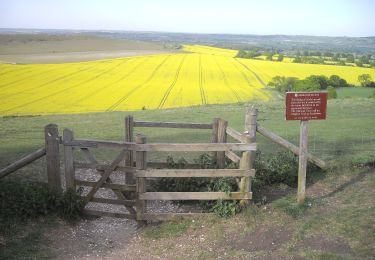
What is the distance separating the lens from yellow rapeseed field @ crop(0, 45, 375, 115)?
3947cm

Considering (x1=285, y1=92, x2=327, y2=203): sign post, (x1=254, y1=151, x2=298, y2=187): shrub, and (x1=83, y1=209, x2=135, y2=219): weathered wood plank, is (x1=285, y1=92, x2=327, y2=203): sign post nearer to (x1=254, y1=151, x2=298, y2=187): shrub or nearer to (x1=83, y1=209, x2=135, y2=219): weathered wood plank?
(x1=254, y1=151, x2=298, y2=187): shrub

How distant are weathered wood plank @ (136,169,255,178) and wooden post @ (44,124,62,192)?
169 centimetres

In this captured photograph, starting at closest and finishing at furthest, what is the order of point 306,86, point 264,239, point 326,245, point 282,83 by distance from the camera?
point 326,245
point 264,239
point 306,86
point 282,83

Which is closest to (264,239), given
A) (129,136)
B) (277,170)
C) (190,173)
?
(190,173)

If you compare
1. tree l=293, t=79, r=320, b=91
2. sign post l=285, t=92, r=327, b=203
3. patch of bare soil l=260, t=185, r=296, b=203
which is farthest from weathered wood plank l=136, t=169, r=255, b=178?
tree l=293, t=79, r=320, b=91

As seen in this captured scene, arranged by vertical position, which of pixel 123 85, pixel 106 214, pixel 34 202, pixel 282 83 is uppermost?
pixel 34 202

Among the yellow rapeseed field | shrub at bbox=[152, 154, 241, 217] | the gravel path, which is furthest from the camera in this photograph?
the yellow rapeseed field

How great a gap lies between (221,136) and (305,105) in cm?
221

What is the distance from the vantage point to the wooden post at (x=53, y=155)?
24.9ft

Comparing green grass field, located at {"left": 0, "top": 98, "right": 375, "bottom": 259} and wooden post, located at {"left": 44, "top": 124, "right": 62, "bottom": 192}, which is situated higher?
wooden post, located at {"left": 44, "top": 124, "right": 62, "bottom": 192}

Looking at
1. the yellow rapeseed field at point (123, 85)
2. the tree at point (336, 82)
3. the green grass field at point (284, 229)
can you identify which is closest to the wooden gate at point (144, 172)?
the green grass field at point (284, 229)

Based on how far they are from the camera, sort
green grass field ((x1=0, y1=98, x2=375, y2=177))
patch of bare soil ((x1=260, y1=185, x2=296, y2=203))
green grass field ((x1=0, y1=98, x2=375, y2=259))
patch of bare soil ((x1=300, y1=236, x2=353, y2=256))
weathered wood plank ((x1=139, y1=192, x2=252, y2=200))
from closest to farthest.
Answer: patch of bare soil ((x1=300, y1=236, x2=353, y2=256)) → green grass field ((x1=0, y1=98, x2=375, y2=259)) → weathered wood plank ((x1=139, y1=192, x2=252, y2=200)) → patch of bare soil ((x1=260, y1=185, x2=296, y2=203)) → green grass field ((x1=0, y1=98, x2=375, y2=177))

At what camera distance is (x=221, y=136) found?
9070 millimetres

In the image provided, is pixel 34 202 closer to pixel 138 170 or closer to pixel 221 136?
pixel 138 170
